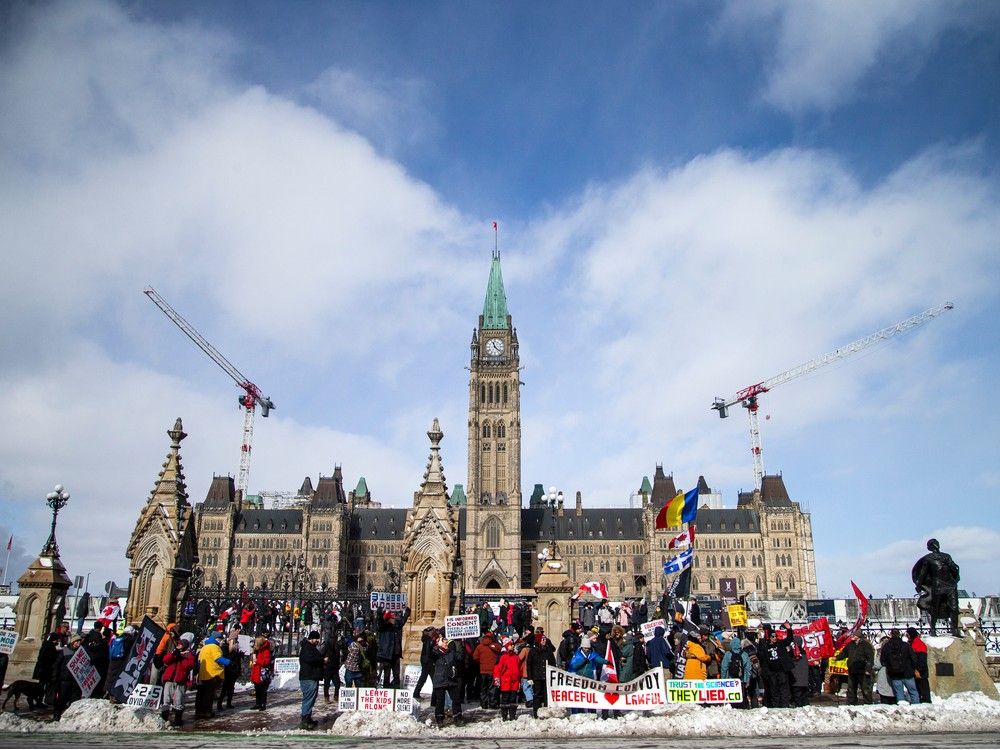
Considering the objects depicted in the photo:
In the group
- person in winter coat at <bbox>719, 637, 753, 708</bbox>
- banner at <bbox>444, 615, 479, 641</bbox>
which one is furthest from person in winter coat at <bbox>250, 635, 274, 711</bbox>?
person in winter coat at <bbox>719, 637, 753, 708</bbox>

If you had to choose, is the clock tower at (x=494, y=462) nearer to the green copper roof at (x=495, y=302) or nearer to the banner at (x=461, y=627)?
the green copper roof at (x=495, y=302)

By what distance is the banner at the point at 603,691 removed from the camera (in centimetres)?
1400

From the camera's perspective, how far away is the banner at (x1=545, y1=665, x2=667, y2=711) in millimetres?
14000

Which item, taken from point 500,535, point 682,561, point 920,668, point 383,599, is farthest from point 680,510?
point 500,535

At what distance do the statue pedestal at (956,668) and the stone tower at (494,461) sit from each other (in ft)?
Result: 312

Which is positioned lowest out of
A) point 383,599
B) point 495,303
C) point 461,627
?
point 461,627

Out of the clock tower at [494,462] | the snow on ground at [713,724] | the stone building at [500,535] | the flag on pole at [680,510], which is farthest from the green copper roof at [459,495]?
the snow on ground at [713,724]

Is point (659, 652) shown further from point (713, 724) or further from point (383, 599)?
point (383, 599)

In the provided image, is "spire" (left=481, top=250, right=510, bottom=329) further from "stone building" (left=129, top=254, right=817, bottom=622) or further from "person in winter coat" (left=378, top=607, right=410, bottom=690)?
"person in winter coat" (left=378, top=607, right=410, bottom=690)

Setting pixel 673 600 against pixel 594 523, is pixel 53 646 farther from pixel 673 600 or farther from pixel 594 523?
pixel 594 523

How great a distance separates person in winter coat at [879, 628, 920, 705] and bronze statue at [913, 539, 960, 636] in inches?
104

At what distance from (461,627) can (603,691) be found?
4170mm

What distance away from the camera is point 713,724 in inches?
518

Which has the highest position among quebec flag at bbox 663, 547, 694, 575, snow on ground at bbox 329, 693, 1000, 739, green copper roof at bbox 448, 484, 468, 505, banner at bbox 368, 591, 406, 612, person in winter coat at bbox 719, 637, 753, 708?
green copper roof at bbox 448, 484, 468, 505
